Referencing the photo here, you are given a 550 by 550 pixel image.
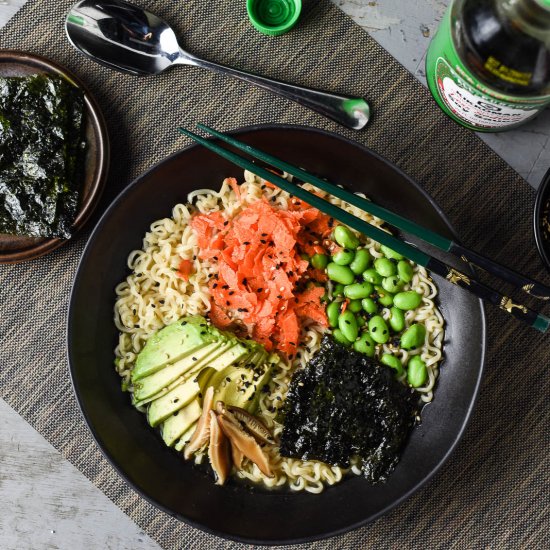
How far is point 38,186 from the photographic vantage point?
253cm

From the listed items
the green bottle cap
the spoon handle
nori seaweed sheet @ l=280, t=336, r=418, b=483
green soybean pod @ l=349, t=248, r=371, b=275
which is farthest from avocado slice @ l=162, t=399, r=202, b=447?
the green bottle cap

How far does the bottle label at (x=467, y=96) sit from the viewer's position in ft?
6.32

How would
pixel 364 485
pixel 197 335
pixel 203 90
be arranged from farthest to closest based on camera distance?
pixel 203 90 → pixel 364 485 → pixel 197 335

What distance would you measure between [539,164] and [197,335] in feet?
5.29

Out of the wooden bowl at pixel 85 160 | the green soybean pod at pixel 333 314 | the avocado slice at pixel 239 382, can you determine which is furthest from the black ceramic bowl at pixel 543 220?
the wooden bowl at pixel 85 160

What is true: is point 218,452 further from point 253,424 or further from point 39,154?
point 39,154

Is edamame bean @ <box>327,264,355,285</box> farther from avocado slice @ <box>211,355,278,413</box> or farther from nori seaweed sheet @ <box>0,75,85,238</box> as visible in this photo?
nori seaweed sheet @ <box>0,75,85,238</box>

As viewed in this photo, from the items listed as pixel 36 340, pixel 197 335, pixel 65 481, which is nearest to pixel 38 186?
pixel 36 340

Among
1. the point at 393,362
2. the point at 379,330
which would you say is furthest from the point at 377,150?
the point at 393,362

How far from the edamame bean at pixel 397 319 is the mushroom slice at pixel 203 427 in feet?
2.55

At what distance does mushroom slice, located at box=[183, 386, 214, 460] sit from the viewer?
231 centimetres

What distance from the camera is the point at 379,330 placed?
2.40 meters

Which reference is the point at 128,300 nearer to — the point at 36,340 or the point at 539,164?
the point at 36,340

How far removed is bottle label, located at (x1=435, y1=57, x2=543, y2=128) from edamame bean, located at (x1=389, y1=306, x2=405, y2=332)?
2.61ft
